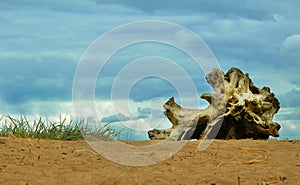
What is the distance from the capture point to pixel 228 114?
9.14m

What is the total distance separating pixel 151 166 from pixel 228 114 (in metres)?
3.93

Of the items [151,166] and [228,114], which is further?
[228,114]

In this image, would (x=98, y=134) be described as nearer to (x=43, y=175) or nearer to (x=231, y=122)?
(x=231, y=122)

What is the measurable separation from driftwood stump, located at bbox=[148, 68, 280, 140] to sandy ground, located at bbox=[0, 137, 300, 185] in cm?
213

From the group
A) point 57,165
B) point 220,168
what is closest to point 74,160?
point 57,165

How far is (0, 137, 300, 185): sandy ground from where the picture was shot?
190 inches

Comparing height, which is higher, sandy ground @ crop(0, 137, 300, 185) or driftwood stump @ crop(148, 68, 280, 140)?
driftwood stump @ crop(148, 68, 280, 140)

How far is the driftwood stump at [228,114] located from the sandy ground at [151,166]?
2129 mm

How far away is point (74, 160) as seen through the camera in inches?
225

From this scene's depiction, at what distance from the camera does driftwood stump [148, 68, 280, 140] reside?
9.13 m

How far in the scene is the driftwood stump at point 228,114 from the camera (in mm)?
9133

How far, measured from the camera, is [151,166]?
18.2 ft

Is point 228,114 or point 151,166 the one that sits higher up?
point 228,114

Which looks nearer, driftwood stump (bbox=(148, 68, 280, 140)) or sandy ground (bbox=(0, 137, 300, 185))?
sandy ground (bbox=(0, 137, 300, 185))
